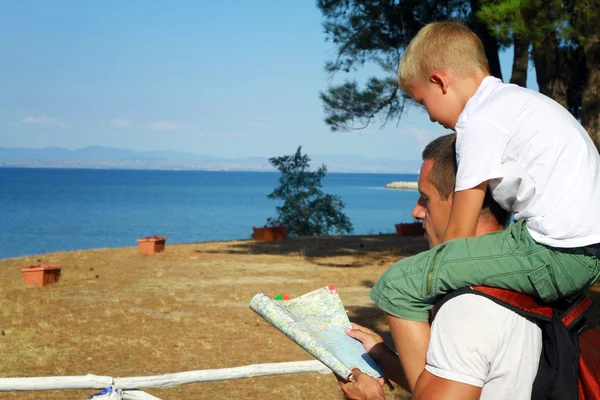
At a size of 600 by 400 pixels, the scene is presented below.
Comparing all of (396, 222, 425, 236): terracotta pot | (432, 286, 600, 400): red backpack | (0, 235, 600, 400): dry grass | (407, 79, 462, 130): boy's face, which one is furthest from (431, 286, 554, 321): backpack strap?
(396, 222, 425, 236): terracotta pot

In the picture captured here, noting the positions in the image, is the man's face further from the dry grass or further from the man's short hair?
the dry grass

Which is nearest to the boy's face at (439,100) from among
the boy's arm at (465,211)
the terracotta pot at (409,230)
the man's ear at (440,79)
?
the man's ear at (440,79)

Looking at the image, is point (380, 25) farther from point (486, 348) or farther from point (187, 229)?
point (187, 229)

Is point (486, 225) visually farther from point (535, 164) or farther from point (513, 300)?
point (513, 300)

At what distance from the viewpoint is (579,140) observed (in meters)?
2.53

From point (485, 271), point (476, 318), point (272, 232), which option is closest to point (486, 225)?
point (485, 271)

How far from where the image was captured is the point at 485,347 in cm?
203

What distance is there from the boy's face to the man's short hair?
0.25 m

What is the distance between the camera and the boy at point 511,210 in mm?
2229

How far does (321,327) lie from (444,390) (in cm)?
61

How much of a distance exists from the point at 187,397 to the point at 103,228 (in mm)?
41583

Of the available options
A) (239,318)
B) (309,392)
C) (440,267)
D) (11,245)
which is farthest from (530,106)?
(11,245)

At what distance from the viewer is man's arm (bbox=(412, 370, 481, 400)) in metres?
2.03

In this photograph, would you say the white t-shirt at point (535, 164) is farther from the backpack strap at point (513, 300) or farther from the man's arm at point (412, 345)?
the man's arm at point (412, 345)
